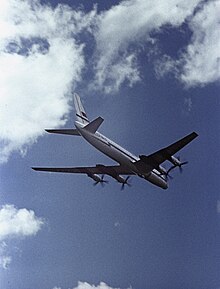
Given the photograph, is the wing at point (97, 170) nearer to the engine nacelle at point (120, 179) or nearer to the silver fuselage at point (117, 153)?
the engine nacelle at point (120, 179)

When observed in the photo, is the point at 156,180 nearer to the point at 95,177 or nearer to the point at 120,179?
the point at 120,179

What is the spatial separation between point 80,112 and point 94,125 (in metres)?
2.61

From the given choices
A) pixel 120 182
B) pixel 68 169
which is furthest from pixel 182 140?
pixel 68 169

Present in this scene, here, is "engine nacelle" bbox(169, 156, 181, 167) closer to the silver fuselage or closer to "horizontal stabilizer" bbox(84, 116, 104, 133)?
the silver fuselage

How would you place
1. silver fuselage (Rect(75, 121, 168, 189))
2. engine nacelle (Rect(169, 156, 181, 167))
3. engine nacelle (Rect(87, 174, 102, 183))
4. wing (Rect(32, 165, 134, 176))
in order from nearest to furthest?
engine nacelle (Rect(169, 156, 181, 167)), silver fuselage (Rect(75, 121, 168, 189)), engine nacelle (Rect(87, 174, 102, 183)), wing (Rect(32, 165, 134, 176))

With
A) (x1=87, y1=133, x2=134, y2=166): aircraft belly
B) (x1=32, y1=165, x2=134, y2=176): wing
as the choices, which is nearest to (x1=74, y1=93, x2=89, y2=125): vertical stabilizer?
(x1=87, y1=133, x2=134, y2=166): aircraft belly

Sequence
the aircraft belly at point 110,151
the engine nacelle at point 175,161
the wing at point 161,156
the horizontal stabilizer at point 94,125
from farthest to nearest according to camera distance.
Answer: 1. the aircraft belly at point 110,151
2. the engine nacelle at point 175,161
3. the horizontal stabilizer at point 94,125
4. the wing at point 161,156

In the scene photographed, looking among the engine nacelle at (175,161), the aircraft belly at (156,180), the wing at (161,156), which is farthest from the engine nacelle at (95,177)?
the engine nacelle at (175,161)

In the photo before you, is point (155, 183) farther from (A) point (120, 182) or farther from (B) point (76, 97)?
(B) point (76, 97)

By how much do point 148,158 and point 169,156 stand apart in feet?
3.91

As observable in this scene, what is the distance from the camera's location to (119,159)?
25203 millimetres

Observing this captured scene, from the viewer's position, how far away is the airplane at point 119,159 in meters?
23.6

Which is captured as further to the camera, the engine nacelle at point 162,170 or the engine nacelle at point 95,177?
the engine nacelle at point 95,177

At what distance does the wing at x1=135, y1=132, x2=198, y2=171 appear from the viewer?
73.6 ft
